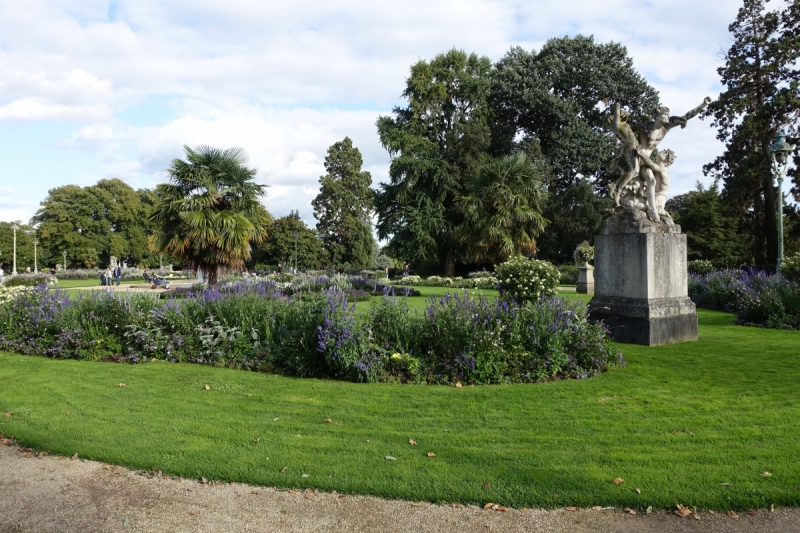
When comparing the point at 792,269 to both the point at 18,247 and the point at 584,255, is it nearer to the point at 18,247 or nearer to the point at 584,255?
the point at 584,255

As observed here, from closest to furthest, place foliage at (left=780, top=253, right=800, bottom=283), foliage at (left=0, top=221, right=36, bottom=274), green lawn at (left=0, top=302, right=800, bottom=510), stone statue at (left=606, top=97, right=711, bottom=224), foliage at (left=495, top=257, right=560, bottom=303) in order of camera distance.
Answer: green lawn at (left=0, top=302, right=800, bottom=510) → stone statue at (left=606, top=97, right=711, bottom=224) → foliage at (left=495, top=257, right=560, bottom=303) → foliage at (left=780, top=253, right=800, bottom=283) → foliage at (left=0, top=221, right=36, bottom=274)

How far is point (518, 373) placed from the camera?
6.63 metres

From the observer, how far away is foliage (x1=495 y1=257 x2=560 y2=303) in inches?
439

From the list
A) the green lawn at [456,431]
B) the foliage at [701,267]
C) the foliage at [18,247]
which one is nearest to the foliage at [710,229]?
the foliage at [701,267]

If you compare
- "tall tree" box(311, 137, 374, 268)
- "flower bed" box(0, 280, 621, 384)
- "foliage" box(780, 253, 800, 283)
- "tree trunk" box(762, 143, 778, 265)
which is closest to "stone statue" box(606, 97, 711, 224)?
"flower bed" box(0, 280, 621, 384)

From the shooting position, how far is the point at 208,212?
Result: 49.3ft

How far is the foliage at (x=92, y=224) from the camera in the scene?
62906 millimetres

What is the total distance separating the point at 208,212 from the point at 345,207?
1578 inches

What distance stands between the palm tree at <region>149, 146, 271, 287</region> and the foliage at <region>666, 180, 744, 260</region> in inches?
1106

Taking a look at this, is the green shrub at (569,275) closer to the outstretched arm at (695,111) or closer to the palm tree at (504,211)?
the palm tree at (504,211)

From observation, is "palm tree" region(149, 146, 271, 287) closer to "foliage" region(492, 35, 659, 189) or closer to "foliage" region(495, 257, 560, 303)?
"foliage" region(495, 257, 560, 303)

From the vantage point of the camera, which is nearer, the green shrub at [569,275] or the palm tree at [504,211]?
the palm tree at [504,211]

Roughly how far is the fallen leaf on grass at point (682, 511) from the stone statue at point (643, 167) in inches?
272

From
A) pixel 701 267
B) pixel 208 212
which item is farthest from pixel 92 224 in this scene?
pixel 701 267
